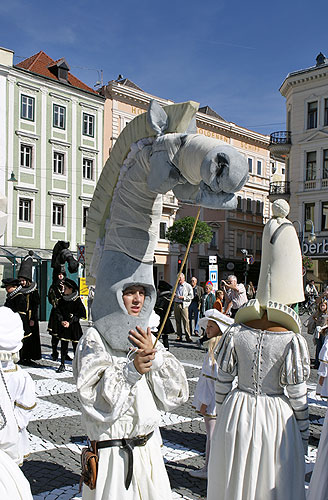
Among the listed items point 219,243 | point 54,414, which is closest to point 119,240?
point 54,414

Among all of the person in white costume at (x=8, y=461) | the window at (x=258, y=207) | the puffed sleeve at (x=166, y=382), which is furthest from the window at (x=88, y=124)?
the person in white costume at (x=8, y=461)

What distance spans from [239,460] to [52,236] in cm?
2608

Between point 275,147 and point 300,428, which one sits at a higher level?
point 275,147

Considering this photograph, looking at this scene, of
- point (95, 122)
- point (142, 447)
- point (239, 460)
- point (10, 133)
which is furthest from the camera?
point (95, 122)

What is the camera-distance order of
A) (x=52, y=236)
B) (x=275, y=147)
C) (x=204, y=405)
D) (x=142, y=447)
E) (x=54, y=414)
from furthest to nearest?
(x=275, y=147), (x=52, y=236), (x=54, y=414), (x=204, y=405), (x=142, y=447)

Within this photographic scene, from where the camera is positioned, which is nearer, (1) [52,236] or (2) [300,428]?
(2) [300,428]

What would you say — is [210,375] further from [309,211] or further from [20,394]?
[309,211]

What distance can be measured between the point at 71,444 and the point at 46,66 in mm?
28582

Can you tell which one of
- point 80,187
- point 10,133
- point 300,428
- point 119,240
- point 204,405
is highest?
point 10,133

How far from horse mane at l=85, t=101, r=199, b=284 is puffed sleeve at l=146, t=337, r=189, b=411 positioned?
0.78m

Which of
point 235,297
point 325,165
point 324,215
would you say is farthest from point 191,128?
point 325,165

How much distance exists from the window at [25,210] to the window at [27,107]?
434 centimetres

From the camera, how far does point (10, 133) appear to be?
26.7 m

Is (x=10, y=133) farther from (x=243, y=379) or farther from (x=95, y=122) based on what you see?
(x=243, y=379)
